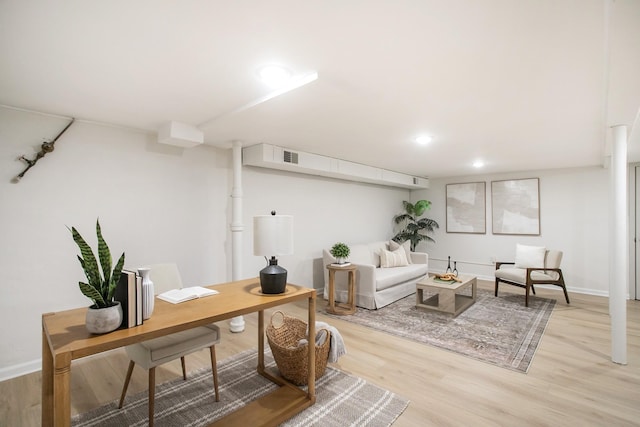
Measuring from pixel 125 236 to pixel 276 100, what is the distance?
→ 6.78 feet

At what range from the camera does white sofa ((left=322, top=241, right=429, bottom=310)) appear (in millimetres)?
4219

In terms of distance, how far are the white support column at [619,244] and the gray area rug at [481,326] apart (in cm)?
63

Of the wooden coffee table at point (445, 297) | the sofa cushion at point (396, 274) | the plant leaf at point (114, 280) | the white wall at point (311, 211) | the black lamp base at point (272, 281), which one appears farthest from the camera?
the sofa cushion at point (396, 274)

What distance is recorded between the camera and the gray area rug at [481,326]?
290 centimetres

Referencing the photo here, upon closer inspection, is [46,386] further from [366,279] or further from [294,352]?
[366,279]

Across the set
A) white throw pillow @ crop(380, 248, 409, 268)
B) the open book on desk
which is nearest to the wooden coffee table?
white throw pillow @ crop(380, 248, 409, 268)

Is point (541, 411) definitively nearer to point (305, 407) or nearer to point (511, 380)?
point (511, 380)

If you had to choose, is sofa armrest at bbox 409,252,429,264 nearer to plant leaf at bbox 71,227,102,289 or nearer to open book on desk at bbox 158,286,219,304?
open book on desk at bbox 158,286,219,304

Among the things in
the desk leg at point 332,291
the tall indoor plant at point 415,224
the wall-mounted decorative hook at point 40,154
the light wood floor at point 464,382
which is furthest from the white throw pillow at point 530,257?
the wall-mounted decorative hook at point 40,154

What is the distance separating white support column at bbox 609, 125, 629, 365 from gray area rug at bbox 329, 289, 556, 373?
2.06 ft

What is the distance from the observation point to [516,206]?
5.86m

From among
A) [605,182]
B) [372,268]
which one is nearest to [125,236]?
[372,268]

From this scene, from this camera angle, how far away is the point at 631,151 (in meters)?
3.83

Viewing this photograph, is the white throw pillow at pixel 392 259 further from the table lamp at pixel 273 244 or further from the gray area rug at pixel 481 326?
the table lamp at pixel 273 244
